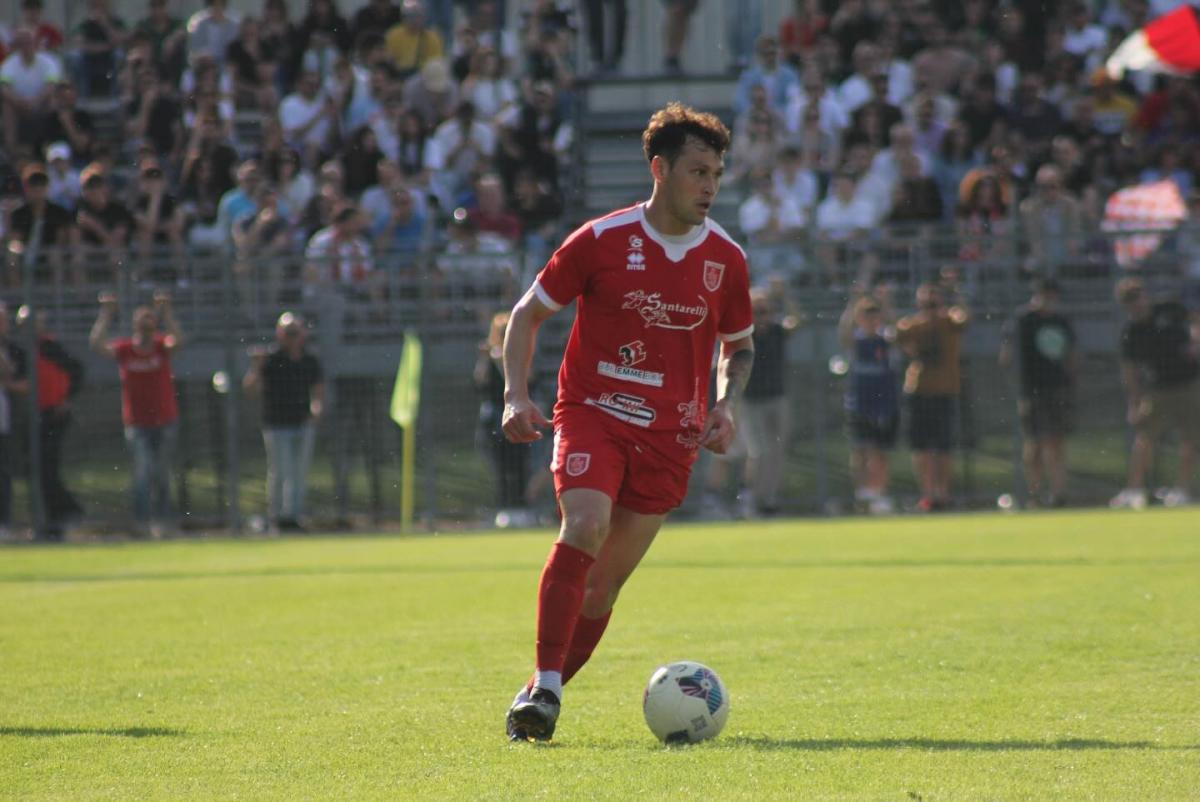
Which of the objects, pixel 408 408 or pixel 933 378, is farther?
pixel 933 378

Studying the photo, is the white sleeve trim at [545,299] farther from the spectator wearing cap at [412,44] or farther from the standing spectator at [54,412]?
the spectator wearing cap at [412,44]

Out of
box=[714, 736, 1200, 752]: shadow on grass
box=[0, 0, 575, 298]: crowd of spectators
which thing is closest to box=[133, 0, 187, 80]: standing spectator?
box=[0, 0, 575, 298]: crowd of spectators

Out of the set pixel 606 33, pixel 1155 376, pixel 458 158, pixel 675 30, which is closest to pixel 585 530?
pixel 1155 376

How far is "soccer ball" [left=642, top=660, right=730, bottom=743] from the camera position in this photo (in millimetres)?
6262

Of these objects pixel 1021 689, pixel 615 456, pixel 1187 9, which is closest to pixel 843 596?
pixel 1021 689

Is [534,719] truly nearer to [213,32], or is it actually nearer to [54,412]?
[54,412]

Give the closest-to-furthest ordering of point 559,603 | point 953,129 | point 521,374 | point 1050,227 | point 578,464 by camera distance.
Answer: point 559,603, point 578,464, point 521,374, point 1050,227, point 953,129

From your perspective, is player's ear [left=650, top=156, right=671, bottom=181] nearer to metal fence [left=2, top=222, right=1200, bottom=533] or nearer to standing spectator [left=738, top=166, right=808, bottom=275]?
metal fence [left=2, top=222, right=1200, bottom=533]

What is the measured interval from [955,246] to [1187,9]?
5.01 metres

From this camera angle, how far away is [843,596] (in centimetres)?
1141

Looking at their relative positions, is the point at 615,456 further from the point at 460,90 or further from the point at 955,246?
the point at 460,90

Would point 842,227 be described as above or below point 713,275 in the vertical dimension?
above

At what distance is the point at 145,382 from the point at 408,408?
278 cm

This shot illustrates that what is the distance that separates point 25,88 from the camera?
23.0m
